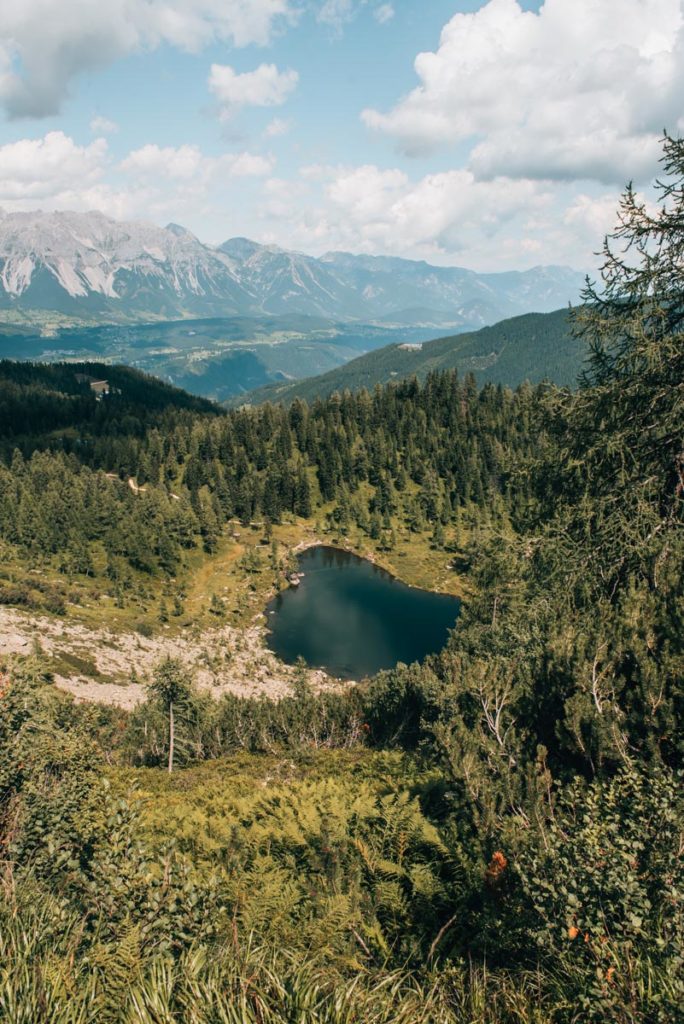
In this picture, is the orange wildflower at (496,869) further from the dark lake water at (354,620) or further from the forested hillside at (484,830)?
the dark lake water at (354,620)

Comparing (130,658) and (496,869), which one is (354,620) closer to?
(130,658)

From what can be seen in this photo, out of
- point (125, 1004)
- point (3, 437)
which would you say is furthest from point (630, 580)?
point (3, 437)

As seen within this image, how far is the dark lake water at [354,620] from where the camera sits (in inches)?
3238

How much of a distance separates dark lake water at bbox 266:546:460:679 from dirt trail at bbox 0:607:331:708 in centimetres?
601

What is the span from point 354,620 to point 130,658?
37.6m

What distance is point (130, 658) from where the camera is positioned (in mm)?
69688

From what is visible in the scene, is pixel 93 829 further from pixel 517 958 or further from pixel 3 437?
pixel 3 437

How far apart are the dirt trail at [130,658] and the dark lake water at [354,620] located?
19.7ft

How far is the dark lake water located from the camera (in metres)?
82.2

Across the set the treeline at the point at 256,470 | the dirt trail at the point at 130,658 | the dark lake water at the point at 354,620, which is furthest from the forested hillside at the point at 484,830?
the treeline at the point at 256,470

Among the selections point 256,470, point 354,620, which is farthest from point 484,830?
point 256,470

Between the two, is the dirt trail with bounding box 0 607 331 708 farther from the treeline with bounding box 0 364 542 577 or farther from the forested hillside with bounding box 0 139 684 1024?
the forested hillside with bounding box 0 139 684 1024

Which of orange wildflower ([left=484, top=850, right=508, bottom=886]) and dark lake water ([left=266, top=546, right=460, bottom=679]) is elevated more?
orange wildflower ([left=484, top=850, right=508, bottom=886])

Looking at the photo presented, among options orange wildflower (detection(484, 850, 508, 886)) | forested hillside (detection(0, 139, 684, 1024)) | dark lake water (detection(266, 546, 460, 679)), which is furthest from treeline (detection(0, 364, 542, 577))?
orange wildflower (detection(484, 850, 508, 886))
